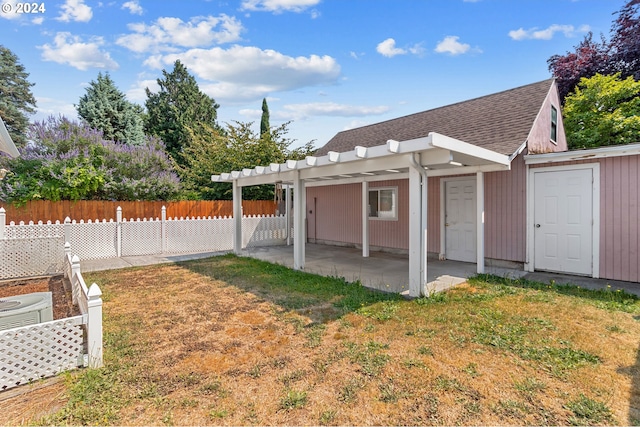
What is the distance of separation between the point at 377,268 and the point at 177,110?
18.3m

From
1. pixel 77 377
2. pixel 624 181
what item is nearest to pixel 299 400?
pixel 77 377

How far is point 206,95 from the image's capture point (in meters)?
21.8

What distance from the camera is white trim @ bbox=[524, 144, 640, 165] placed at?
5.59m

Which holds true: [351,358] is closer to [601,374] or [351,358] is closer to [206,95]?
[601,374]

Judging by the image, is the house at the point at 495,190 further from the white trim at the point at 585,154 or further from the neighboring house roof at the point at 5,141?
the neighboring house roof at the point at 5,141

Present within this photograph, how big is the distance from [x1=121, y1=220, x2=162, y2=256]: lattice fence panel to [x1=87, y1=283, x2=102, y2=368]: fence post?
7263mm

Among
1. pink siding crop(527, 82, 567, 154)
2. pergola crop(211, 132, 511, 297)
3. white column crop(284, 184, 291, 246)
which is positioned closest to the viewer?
pergola crop(211, 132, 511, 297)

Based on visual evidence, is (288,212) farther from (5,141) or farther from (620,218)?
(620,218)

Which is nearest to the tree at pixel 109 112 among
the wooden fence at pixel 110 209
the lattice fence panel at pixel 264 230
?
the wooden fence at pixel 110 209

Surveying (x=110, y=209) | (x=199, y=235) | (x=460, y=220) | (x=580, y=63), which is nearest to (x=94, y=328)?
(x=199, y=235)

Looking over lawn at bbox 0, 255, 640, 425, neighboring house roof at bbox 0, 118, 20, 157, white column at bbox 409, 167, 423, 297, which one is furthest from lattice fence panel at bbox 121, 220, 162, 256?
white column at bbox 409, 167, 423, 297

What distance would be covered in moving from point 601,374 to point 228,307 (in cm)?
437

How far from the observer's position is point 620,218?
5.79m

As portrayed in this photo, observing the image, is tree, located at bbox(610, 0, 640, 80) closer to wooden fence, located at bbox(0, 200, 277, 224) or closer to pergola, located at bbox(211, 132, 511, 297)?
pergola, located at bbox(211, 132, 511, 297)
